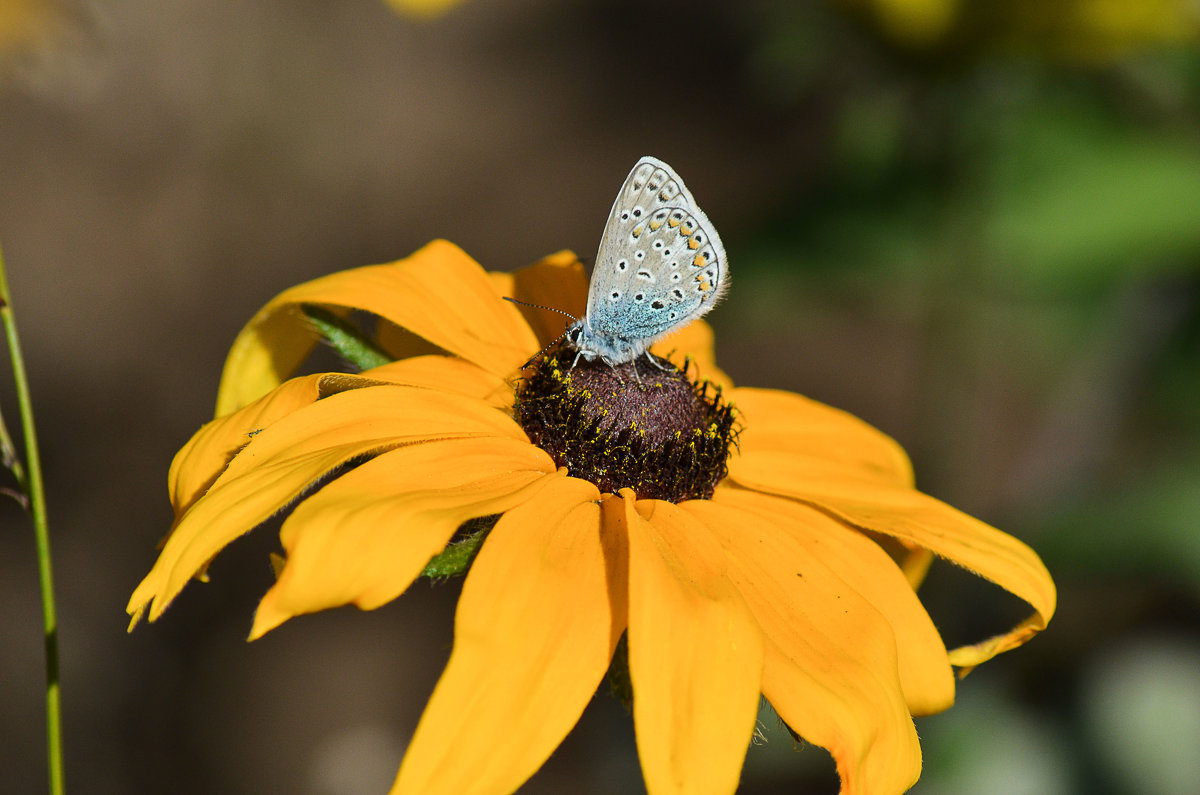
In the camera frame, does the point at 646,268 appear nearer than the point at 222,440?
No

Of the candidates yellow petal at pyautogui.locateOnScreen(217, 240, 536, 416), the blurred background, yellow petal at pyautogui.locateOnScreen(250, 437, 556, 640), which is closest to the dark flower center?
yellow petal at pyautogui.locateOnScreen(217, 240, 536, 416)

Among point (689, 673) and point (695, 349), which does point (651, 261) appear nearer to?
point (695, 349)

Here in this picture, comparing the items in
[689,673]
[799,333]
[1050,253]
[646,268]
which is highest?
[646,268]

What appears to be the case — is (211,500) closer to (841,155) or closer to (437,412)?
(437,412)

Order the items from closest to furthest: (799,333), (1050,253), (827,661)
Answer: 1. (827,661)
2. (1050,253)
3. (799,333)

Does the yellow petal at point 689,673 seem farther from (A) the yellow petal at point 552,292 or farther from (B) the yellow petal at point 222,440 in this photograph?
(A) the yellow petal at point 552,292

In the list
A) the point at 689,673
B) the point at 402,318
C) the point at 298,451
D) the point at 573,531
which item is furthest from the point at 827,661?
the point at 402,318
